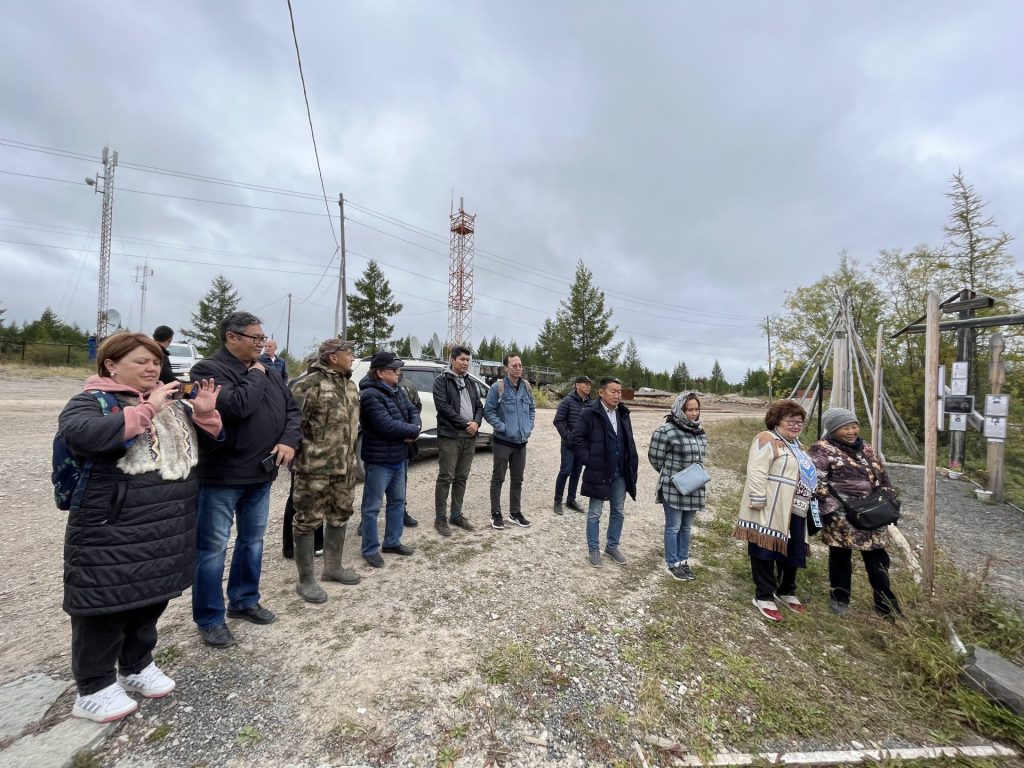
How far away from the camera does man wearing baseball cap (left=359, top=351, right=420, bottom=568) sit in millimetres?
3777

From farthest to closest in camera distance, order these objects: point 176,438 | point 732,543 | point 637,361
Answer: point 637,361, point 732,543, point 176,438

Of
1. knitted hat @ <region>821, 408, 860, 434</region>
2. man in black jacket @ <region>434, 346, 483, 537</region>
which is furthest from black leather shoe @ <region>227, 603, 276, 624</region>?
knitted hat @ <region>821, 408, 860, 434</region>

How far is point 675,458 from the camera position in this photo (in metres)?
3.99

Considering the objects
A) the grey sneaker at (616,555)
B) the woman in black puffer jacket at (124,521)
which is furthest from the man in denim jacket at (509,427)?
the woman in black puffer jacket at (124,521)

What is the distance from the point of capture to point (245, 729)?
208 cm

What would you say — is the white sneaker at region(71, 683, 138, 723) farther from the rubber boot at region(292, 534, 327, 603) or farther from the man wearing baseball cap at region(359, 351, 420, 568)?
the man wearing baseball cap at region(359, 351, 420, 568)

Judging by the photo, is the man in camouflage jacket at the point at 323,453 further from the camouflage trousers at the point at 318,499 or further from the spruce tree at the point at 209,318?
the spruce tree at the point at 209,318

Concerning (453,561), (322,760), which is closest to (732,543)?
(453,561)

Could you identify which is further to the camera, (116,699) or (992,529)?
(992,529)

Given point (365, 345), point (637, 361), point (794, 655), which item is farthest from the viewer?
point (637, 361)

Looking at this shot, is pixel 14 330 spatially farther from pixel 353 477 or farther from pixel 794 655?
pixel 794 655

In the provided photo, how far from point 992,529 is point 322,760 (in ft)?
25.2

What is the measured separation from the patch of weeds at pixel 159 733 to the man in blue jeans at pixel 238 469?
1.97ft

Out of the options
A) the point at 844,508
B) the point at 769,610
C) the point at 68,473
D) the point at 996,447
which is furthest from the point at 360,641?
the point at 996,447
